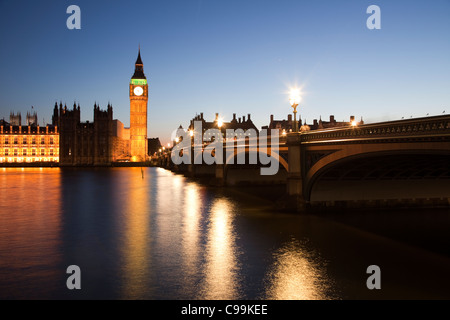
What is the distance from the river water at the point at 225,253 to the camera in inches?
467

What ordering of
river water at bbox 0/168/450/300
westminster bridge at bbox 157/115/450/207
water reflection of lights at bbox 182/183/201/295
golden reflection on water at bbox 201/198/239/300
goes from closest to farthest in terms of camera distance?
1. golden reflection on water at bbox 201/198/239/300
2. river water at bbox 0/168/450/300
3. water reflection of lights at bbox 182/183/201/295
4. westminster bridge at bbox 157/115/450/207

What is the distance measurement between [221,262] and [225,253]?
1.43 metres

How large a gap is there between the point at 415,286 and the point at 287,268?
4418 millimetres

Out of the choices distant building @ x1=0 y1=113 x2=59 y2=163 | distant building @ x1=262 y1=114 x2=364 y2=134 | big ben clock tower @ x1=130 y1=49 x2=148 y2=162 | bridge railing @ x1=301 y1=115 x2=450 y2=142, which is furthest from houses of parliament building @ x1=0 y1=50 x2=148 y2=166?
bridge railing @ x1=301 y1=115 x2=450 y2=142

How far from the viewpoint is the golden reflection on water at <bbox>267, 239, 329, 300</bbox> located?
11430 millimetres

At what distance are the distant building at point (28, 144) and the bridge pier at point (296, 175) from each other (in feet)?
574

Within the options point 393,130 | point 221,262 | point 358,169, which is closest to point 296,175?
point 358,169

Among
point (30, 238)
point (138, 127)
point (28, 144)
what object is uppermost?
point (138, 127)

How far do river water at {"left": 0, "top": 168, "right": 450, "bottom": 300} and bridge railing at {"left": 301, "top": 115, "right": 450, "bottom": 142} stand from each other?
5.46 meters

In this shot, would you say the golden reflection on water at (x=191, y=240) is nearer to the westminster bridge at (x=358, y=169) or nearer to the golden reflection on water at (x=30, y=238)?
the golden reflection on water at (x=30, y=238)

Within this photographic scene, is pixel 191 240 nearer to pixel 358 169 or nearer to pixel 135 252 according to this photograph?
pixel 135 252

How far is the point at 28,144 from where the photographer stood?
6900 inches

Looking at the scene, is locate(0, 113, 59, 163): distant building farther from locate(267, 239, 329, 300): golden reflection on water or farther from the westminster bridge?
locate(267, 239, 329, 300): golden reflection on water
